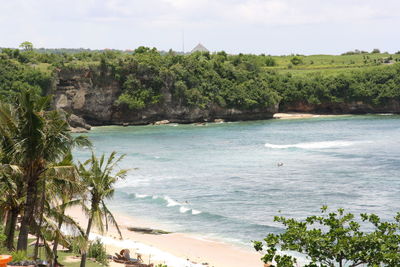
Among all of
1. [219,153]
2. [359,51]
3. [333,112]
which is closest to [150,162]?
[219,153]

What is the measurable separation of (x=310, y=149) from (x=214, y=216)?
31.2 meters

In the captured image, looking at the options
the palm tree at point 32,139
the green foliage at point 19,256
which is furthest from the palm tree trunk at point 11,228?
the green foliage at point 19,256

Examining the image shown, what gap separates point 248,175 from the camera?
52562mm

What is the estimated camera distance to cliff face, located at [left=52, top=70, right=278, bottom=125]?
97188 mm

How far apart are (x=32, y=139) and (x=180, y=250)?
14922mm

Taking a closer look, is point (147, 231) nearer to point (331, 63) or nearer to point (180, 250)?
point (180, 250)

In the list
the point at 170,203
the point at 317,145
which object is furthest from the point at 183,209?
the point at 317,145

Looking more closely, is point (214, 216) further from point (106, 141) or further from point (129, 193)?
point (106, 141)

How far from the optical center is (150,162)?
200ft

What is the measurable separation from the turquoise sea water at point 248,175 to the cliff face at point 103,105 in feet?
30.1

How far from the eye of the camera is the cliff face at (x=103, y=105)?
97188mm

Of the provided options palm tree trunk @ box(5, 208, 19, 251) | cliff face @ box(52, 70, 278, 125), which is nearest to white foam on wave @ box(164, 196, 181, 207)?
palm tree trunk @ box(5, 208, 19, 251)

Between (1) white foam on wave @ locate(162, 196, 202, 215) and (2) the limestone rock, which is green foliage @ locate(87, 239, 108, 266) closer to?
(1) white foam on wave @ locate(162, 196, 202, 215)

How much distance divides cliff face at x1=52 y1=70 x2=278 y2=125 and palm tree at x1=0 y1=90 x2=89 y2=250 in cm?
7593
